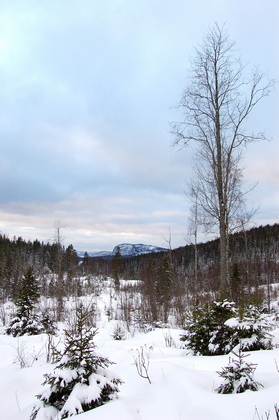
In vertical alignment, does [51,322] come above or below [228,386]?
below

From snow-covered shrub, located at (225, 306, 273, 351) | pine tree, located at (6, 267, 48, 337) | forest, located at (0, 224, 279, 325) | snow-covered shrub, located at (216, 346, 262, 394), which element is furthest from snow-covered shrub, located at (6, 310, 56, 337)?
snow-covered shrub, located at (216, 346, 262, 394)

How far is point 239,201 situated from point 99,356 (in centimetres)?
886

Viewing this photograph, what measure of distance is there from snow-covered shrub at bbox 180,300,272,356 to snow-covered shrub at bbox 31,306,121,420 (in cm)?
319

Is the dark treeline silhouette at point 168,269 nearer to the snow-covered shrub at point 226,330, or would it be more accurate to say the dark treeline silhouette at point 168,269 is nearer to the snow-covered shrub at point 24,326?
the snow-covered shrub at point 24,326

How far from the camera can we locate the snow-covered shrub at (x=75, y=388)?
232 centimetres

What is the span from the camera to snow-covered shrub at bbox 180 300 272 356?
4883 mm

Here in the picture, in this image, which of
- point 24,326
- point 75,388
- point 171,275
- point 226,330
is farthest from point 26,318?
point 171,275

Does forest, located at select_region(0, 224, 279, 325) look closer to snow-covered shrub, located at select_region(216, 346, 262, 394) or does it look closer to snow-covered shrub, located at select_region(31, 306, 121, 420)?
snow-covered shrub, located at select_region(216, 346, 262, 394)

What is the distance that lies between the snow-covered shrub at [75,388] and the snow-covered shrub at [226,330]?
319 centimetres

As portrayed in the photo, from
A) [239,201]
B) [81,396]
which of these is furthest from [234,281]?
[81,396]

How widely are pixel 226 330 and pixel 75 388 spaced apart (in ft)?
12.6

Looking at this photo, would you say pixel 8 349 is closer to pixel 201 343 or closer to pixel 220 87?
pixel 201 343

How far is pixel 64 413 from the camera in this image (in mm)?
2246

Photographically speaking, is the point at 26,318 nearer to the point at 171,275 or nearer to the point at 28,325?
the point at 28,325
